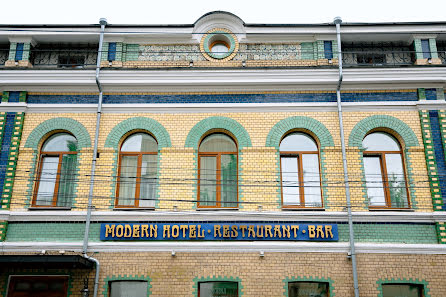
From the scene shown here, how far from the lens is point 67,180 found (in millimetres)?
11781

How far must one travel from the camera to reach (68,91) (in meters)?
12.4

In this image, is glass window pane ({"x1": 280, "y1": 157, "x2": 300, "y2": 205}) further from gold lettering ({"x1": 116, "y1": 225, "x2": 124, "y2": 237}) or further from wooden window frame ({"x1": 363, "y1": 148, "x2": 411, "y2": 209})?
gold lettering ({"x1": 116, "y1": 225, "x2": 124, "y2": 237})

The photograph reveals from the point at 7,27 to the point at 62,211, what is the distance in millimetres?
5781

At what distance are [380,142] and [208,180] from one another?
16.2ft

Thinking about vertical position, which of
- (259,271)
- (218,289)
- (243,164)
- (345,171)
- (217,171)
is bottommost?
(218,289)

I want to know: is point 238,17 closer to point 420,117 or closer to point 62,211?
point 420,117

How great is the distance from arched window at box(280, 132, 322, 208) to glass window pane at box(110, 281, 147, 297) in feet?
13.8

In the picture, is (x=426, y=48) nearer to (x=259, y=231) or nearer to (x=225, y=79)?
(x=225, y=79)

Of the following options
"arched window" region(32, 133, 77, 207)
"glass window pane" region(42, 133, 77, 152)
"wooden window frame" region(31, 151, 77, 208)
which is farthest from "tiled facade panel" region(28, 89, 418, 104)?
"wooden window frame" region(31, 151, 77, 208)

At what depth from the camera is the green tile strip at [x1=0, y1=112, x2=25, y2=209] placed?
448 inches

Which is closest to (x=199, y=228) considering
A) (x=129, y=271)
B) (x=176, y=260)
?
(x=176, y=260)

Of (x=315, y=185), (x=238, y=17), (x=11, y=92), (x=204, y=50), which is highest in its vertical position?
(x=238, y=17)

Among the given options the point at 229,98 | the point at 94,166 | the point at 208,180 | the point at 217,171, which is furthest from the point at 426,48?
the point at 94,166

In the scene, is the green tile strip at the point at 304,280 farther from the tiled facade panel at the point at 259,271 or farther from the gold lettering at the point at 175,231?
the gold lettering at the point at 175,231
